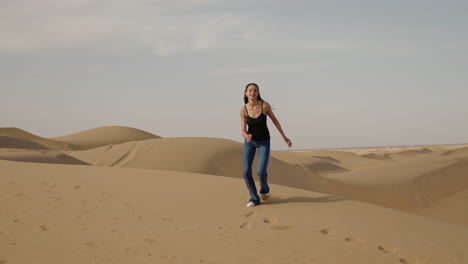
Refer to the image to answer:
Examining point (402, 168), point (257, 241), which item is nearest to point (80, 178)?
point (257, 241)

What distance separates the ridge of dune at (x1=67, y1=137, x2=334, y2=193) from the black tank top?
965 centimetres

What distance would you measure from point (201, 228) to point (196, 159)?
1110 cm

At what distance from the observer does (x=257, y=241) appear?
4543 mm

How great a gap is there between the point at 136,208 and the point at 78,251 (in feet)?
5.40

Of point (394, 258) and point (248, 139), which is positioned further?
point (248, 139)

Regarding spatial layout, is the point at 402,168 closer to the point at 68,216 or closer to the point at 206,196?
the point at 206,196

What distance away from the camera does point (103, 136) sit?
4153 cm

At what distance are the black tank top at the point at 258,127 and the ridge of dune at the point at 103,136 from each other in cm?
3273

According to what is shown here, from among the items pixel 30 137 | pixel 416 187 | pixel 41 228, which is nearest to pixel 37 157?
pixel 41 228

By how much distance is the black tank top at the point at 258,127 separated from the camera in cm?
576

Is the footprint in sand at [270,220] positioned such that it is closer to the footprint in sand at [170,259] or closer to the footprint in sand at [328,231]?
the footprint in sand at [328,231]

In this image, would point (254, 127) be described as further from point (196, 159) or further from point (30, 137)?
point (30, 137)

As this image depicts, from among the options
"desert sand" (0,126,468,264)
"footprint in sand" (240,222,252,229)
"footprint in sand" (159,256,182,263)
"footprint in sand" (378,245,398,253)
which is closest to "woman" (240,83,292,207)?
"desert sand" (0,126,468,264)

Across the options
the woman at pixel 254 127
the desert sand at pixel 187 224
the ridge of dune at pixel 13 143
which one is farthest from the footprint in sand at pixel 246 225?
the ridge of dune at pixel 13 143
